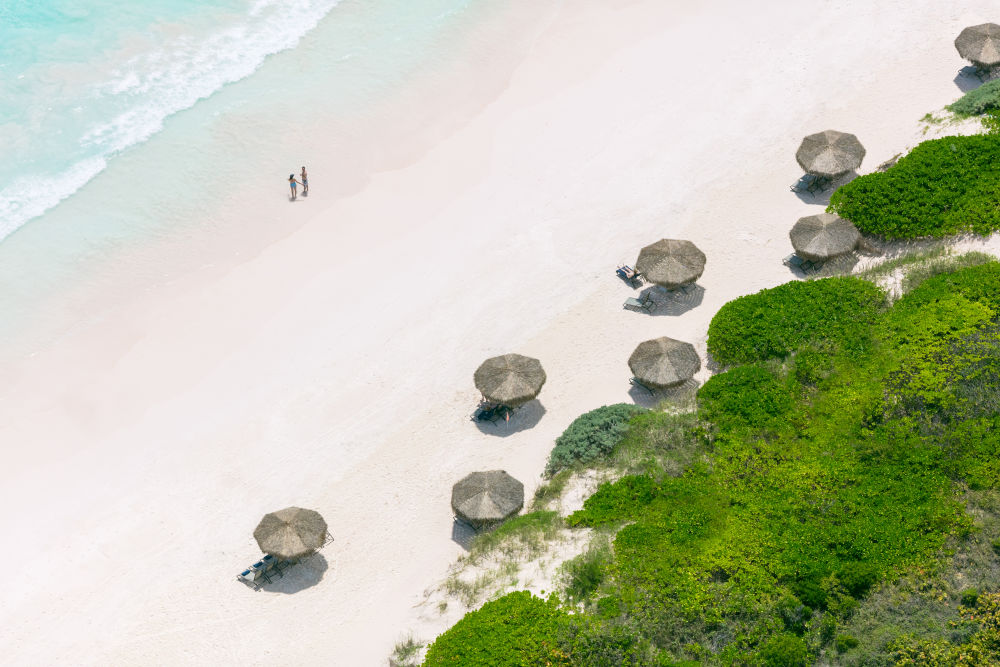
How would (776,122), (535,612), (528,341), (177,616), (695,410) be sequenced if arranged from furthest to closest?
(776,122) → (528,341) → (695,410) → (177,616) → (535,612)

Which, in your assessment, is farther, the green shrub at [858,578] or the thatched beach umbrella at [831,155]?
the thatched beach umbrella at [831,155]

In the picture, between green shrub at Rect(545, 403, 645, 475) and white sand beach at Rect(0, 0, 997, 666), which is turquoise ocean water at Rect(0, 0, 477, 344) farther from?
green shrub at Rect(545, 403, 645, 475)

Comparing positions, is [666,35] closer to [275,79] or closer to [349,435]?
[275,79]

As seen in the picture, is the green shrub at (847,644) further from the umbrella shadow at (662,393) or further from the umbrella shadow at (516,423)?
the umbrella shadow at (516,423)

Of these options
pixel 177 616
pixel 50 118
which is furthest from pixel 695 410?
pixel 50 118

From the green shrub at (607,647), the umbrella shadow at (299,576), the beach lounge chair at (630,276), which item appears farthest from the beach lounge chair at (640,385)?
the umbrella shadow at (299,576)

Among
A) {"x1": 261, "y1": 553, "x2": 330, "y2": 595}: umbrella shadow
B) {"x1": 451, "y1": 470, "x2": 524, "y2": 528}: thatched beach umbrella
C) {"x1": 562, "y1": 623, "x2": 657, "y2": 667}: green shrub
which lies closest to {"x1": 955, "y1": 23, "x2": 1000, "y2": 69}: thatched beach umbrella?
{"x1": 451, "y1": 470, "x2": 524, "y2": 528}: thatched beach umbrella
